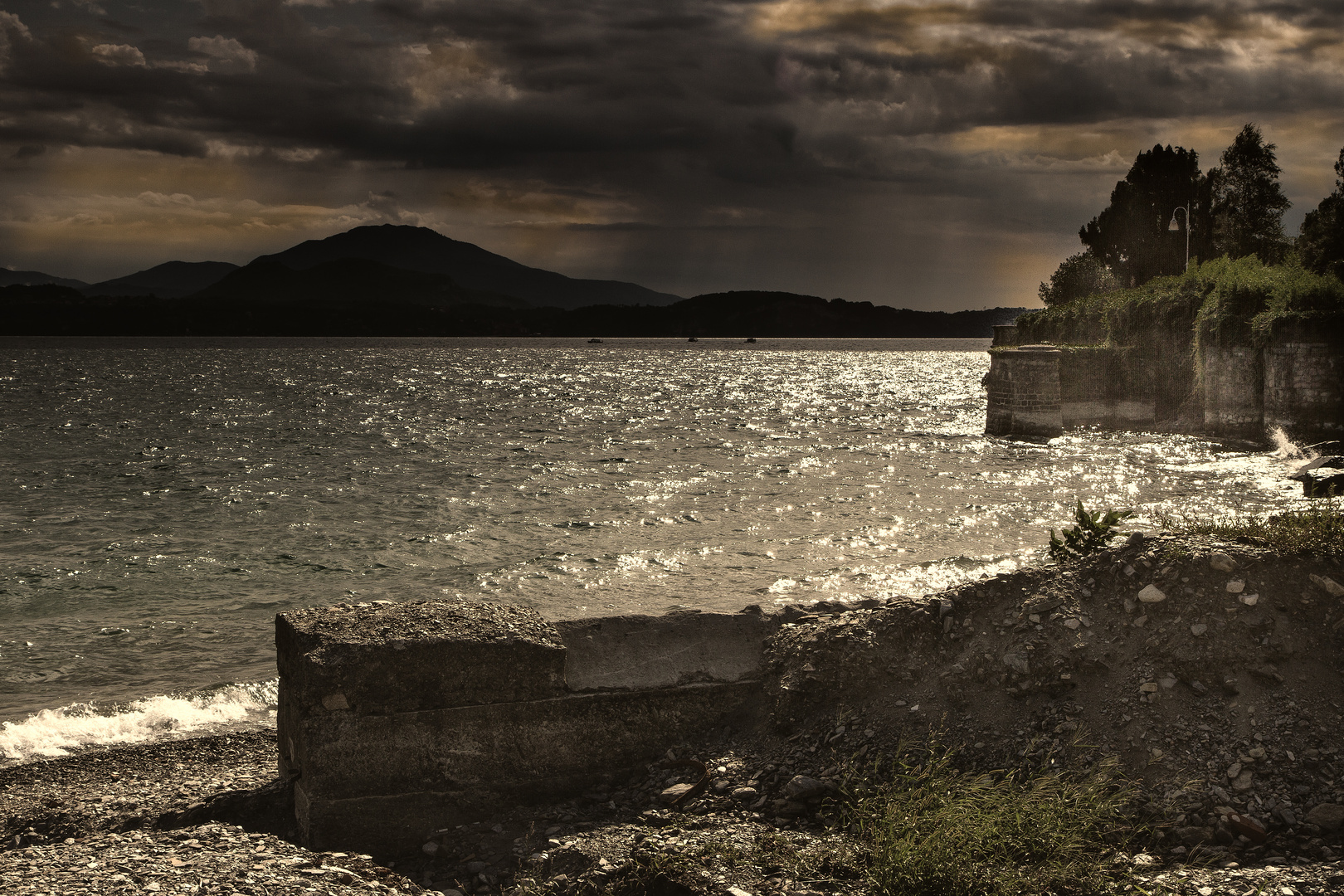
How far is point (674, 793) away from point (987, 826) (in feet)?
6.52

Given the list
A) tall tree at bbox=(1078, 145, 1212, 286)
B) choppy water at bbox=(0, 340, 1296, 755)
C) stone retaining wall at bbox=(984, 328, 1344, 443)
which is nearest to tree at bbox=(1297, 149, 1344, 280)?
stone retaining wall at bbox=(984, 328, 1344, 443)

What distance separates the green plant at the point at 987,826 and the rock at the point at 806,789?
174 mm

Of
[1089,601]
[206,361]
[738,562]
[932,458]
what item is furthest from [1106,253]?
[206,361]

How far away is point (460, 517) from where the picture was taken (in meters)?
23.3

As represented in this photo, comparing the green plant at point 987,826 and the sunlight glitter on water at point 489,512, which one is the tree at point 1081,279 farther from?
the green plant at point 987,826

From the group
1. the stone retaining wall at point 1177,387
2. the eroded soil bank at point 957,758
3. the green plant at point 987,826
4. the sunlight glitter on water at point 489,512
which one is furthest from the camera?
the stone retaining wall at point 1177,387

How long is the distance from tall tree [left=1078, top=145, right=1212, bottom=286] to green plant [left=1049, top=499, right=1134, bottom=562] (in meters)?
74.1

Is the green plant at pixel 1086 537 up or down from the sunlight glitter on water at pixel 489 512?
up

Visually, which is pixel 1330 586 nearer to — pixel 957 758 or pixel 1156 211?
pixel 957 758

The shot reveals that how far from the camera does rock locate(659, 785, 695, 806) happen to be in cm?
598

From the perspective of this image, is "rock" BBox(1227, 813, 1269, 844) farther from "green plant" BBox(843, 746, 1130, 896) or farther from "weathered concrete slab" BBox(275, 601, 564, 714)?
"weathered concrete slab" BBox(275, 601, 564, 714)

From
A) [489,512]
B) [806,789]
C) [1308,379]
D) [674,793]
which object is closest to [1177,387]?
[1308,379]

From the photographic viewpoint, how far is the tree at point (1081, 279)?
3211 inches

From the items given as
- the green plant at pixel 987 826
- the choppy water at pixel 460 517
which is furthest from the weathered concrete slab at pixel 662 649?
the choppy water at pixel 460 517
